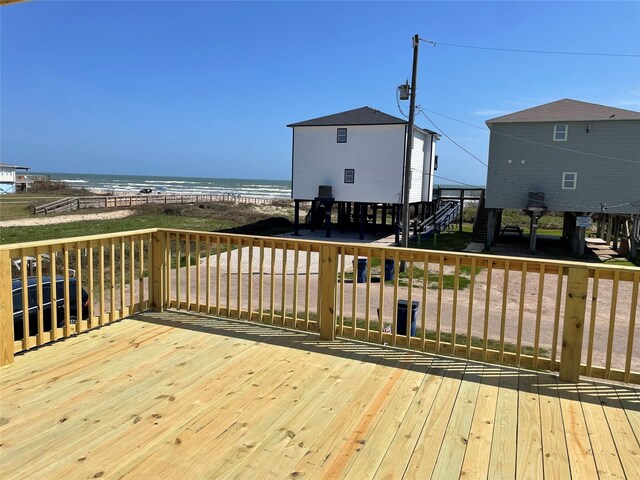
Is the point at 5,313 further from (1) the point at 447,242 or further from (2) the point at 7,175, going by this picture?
(2) the point at 7,175

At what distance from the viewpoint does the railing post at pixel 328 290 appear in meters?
4.73

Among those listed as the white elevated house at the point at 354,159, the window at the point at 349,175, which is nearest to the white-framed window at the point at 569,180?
the white elevated house at the point at 354,159

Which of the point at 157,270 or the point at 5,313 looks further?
the point at 157,270

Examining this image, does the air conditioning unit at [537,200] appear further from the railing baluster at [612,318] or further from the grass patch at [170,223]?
the railing baluster at [612,318]

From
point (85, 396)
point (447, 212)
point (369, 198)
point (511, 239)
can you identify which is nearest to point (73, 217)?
point (369, 198)

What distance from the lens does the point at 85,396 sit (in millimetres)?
3400

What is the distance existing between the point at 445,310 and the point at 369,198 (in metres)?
14.9

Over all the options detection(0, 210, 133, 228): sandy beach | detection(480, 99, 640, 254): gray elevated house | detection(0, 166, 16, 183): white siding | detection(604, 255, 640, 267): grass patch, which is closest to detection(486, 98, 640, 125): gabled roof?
detection(480, 99, 640, 254): gray elevated house

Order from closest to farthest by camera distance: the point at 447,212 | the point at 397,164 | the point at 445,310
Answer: the point at 445,310, the point at 397,164, the point at 447,212

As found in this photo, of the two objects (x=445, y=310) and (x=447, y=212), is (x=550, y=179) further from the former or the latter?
(x=445, y=310)

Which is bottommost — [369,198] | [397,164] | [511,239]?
[511,239]

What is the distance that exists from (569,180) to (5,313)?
2113 centimetres

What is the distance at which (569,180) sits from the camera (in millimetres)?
20188

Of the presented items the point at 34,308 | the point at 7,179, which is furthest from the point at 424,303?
the point at 7,179
